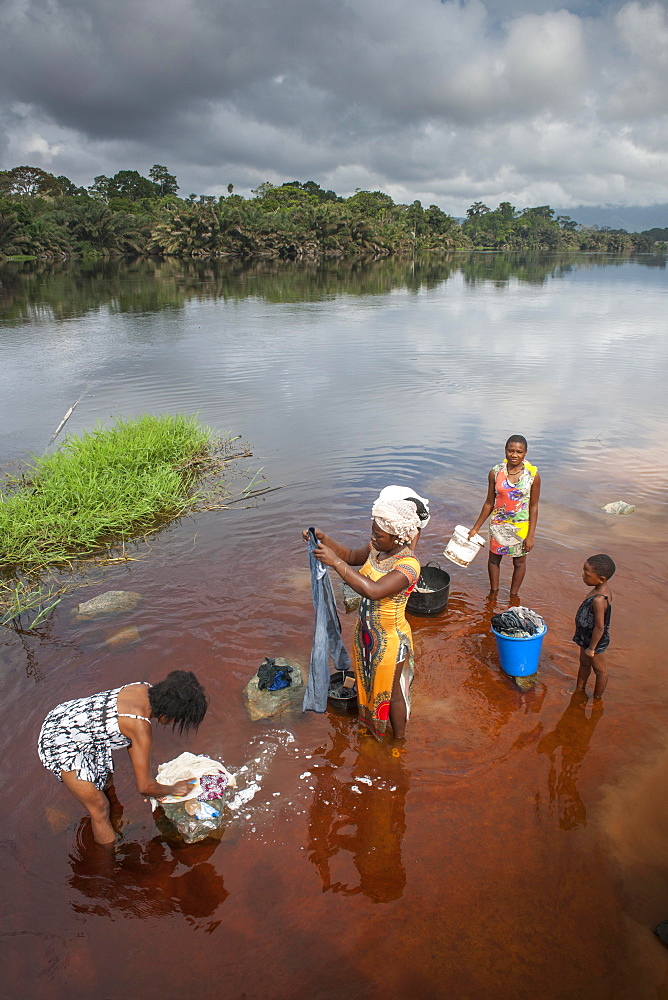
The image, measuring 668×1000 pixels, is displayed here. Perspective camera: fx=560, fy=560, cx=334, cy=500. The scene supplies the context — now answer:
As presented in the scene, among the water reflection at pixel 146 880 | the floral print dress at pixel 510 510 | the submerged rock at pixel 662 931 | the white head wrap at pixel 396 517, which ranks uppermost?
the white head wrap at pixel 396 517

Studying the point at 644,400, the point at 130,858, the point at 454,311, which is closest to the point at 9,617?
the point at 130,858

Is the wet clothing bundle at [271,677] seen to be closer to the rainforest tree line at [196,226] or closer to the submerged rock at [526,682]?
the submerged rock at [526,682]

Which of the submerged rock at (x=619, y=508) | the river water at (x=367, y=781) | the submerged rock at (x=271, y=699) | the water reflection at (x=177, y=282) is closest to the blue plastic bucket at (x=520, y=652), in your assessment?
the river water at (x=367, y=781)

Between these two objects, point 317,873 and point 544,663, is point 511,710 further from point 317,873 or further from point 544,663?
point 317,873

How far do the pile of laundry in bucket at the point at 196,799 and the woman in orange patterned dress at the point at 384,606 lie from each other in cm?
100

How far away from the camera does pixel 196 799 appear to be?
3.16 meters

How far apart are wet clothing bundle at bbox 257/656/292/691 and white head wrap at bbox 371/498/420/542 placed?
1.74 m

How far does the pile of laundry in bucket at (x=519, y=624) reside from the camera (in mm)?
4156

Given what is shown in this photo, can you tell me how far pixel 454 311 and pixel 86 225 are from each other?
4202 centimetres

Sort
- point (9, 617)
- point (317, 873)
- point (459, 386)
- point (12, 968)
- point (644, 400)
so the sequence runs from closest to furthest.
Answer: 1. point (12, 968)
2. point (317, 873)
3. point (9, 617)
4. point (644, 400)
5. point (459, 386)

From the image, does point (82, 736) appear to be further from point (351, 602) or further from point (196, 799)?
point (351, 602)

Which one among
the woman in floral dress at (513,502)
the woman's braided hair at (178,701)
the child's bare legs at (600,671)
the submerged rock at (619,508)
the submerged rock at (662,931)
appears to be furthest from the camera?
the submerged rock at (619,508)

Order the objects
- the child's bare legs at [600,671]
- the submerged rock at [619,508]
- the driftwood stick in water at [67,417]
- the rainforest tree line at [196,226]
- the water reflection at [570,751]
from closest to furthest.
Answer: the water reflection at [570,751] < the child's bare legs at [600,671] < the submerged rock at [619,508] < the driftwood stick in water at [67,417] < the rainforest tree line at [196,226]

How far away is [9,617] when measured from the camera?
5160 millimetres
